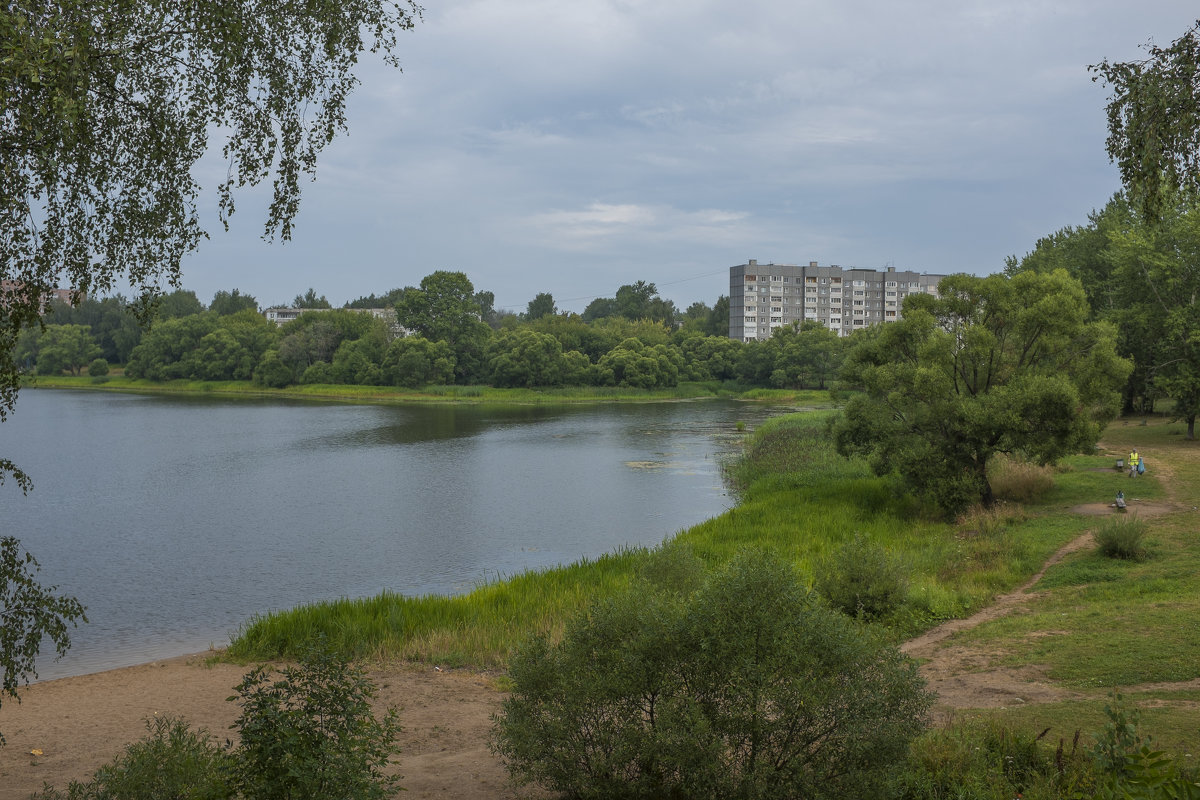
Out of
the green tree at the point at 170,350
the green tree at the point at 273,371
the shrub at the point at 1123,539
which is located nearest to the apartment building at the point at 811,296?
the green tree at the point at 273,371

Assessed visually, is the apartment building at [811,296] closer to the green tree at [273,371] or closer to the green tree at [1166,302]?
the green tree at [273,371]

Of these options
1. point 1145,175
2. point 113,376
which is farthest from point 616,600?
point 113,376

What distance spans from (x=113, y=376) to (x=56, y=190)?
353ft

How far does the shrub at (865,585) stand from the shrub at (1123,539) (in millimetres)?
4533

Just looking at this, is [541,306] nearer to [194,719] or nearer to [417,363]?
[417,363]

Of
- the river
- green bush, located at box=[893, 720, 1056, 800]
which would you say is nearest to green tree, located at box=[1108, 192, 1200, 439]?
the river

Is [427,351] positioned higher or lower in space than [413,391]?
higher

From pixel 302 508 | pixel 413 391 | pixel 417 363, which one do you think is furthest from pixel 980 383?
pixel 413 391

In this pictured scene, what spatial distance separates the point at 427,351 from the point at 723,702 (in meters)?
83.9

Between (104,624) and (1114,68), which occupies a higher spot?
(1114,68)

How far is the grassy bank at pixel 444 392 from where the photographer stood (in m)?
83.2

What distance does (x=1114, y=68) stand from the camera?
28.1 ft

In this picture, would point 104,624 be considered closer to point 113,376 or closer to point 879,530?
point 879,530

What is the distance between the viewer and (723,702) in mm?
5898
